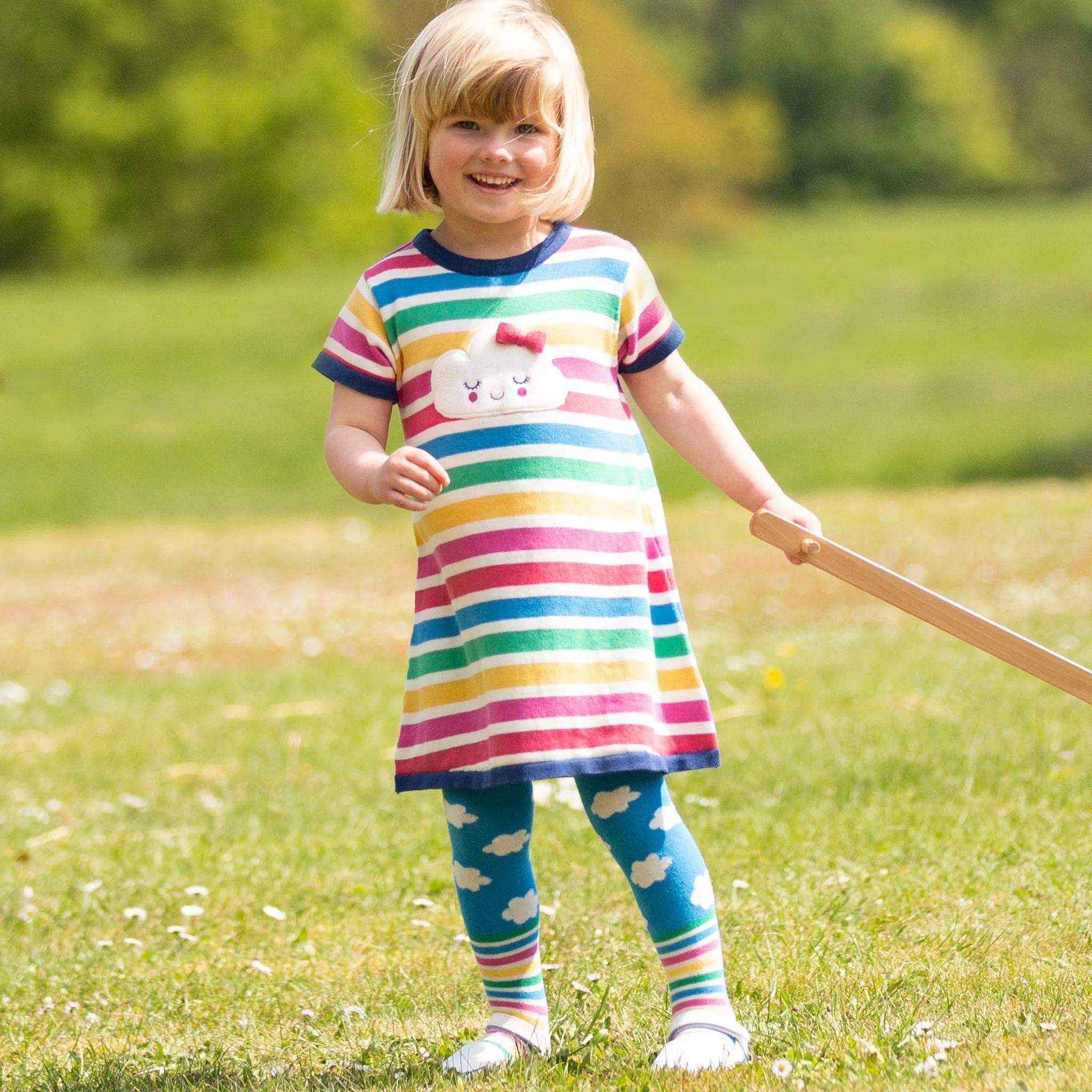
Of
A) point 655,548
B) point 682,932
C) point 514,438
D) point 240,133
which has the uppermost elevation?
point 240,133

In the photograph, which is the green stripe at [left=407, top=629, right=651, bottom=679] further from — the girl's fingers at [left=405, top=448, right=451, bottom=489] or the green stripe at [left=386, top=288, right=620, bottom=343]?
the green stripe at [left=386, top=288, right=620, bottom=343]

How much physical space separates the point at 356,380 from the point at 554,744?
29.8 inches

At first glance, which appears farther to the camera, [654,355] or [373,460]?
[654,355]

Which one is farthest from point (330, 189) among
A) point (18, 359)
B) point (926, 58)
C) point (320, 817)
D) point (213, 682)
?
point (320, 817)

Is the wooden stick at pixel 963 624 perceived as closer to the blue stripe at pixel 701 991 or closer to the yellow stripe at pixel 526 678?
the yellow stripe at pixel 526 678

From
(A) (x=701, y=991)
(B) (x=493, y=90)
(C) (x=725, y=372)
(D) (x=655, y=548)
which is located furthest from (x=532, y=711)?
(C) (x=725, y=372)

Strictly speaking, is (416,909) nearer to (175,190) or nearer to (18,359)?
(18,359)

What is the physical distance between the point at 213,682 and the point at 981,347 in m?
24.0

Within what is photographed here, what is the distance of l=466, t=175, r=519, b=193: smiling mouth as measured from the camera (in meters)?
3.01

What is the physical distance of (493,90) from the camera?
2.96 metres

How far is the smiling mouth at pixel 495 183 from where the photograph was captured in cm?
301

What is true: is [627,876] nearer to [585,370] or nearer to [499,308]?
[585,370]

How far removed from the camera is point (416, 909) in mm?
4359

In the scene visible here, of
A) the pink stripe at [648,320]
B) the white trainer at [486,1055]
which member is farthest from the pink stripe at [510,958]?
the pink stripe at [648,320]
